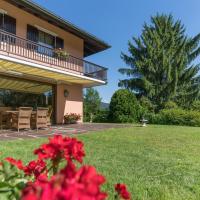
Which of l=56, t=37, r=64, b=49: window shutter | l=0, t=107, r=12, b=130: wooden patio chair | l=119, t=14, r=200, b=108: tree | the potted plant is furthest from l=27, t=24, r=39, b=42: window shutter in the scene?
l=119, t=14, r=200, b=108: tree

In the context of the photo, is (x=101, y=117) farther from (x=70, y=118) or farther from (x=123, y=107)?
(x=70, y=118)

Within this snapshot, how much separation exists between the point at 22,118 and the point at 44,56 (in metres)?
6.12

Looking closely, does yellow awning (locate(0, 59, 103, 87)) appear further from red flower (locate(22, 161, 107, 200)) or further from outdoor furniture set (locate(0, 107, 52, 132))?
red flower (locate(22, 161, 107, 200))

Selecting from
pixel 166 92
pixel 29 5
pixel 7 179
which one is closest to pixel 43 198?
pixel 7 179

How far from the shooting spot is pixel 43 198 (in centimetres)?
91

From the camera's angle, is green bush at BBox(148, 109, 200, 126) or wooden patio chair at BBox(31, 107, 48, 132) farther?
green bush at BBox(148, 109, 200, 126)

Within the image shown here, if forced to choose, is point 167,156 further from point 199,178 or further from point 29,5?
point 29,5

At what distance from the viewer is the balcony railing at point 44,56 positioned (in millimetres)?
15381

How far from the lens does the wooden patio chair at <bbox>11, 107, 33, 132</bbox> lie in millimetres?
13536

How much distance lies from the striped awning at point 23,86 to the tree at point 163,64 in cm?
1916

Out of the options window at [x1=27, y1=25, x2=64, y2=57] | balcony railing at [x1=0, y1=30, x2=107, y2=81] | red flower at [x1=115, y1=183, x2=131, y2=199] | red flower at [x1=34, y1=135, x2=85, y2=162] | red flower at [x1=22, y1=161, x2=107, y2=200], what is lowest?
red flower at [x1=115, y1=183, x2=131, y2=199]

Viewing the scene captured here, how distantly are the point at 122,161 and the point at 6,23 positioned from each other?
526 inches

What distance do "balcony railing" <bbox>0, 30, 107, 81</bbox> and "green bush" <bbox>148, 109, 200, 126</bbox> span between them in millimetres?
6577

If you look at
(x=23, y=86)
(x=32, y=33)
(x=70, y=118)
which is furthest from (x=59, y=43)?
(x=70, y=118)
